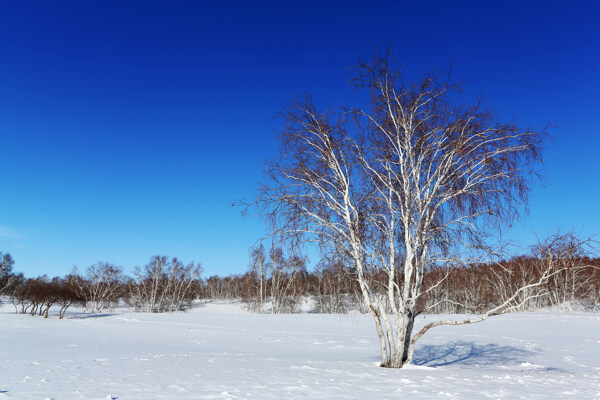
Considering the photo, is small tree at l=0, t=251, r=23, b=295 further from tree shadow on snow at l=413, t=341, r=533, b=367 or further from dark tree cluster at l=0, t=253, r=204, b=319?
tree shadow on snow at l=413, t=341, r=533, b=367

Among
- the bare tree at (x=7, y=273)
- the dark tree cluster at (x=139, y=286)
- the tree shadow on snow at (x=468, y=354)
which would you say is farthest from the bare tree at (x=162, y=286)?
the tree shadow on snow at (x=468, y=354)

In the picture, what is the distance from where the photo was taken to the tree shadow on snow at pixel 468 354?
1524 cm

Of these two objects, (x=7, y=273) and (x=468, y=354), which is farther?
(x=7, y=273)

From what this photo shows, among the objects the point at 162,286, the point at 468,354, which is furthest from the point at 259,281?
the point at 468,354

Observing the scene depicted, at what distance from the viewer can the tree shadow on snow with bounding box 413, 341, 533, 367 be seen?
15.2 m

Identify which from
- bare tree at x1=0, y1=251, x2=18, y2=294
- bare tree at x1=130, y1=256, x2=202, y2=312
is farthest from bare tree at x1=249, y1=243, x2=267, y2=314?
bare tree at x1=0, y1=251, x2=18, y2=294

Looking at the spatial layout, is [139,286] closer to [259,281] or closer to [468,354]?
[259,281]

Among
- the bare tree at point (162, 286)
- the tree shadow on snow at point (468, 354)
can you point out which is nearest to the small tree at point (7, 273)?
the bare tree at point (162, 286)

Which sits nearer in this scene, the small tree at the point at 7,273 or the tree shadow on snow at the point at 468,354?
the tree shadow on snow at the point at 468,354

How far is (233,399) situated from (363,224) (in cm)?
682

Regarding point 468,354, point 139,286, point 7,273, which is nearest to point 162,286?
point 139,286

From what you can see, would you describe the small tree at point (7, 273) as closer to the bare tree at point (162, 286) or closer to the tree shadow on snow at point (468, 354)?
the bare tree at point (162, 286)

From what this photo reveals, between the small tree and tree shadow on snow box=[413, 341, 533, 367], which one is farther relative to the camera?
the small tree

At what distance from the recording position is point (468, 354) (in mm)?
17844
